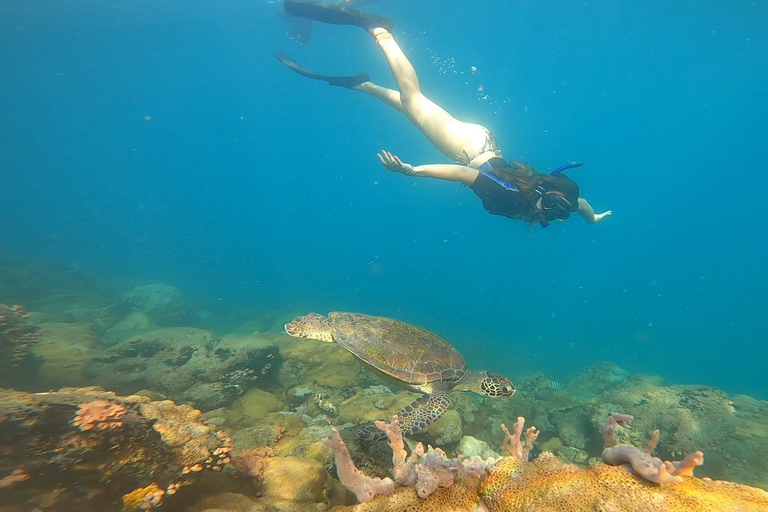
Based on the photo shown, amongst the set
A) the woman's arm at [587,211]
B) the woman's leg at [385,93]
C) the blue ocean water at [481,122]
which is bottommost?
the woman's arm at [587,211]

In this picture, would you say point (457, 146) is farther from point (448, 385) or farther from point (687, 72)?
point (687, 72)

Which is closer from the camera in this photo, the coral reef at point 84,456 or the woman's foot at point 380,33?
the coral reef at point 84,456

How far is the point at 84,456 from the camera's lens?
6.63ft

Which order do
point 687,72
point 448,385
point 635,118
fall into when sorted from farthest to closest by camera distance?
point 635,118, point 687,72, point 448,385

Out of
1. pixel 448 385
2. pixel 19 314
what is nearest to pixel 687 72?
pixel 448 385

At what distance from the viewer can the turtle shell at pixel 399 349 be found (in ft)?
17.0

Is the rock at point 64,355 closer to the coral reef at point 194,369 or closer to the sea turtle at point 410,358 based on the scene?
the coral reef at point 194,369

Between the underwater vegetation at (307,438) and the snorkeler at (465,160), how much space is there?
423 centimetres

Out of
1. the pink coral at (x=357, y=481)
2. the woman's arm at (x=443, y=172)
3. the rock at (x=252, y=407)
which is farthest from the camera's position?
the woman's arm at (x=443, y=172)

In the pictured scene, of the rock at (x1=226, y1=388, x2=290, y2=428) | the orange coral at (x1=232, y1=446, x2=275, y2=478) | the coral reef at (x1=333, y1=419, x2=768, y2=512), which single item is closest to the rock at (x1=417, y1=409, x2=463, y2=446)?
the rock at (x1=226, y1=388, x2=290, y2=428)

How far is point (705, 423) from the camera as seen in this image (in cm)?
622

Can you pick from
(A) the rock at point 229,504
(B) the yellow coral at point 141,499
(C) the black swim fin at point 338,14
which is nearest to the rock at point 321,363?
(A) the rock at point 229,504

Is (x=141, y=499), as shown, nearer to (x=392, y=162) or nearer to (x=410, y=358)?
(x=410, y=358)

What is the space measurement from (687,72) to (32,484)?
177 feet
